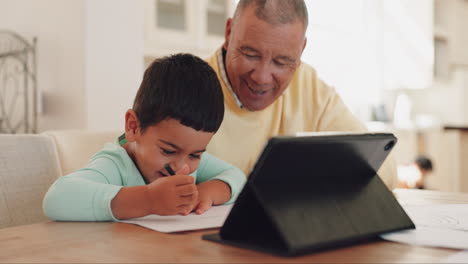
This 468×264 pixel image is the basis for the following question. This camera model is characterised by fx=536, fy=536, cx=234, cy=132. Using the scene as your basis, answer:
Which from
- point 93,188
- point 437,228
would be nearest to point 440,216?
point 437,228

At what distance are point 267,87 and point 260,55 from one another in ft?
0.32

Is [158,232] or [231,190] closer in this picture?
[158,232]

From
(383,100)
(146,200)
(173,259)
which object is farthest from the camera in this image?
(383,100)

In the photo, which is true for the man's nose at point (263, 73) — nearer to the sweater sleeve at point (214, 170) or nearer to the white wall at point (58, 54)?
the sweater sleeve at point (214, 170)

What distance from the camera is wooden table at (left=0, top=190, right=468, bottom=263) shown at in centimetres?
56

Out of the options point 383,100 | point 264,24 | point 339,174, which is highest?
point 264,24

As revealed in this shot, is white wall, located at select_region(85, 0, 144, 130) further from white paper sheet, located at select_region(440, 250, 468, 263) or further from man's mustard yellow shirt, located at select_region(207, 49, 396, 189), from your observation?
white paper sheet, located at select_region(440, 250, 468, 263)

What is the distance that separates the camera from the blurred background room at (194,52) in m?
3.01

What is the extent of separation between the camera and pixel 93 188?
0.86 meters

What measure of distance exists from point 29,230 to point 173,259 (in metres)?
0.31

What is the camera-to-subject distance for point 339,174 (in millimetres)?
688

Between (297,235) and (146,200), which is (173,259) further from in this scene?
(146,200)

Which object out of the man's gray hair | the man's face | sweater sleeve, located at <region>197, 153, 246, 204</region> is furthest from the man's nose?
sweater sleeve, located at <region>197, 153, 246, 204</region>

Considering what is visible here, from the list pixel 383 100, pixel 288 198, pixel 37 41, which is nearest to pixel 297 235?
pixel 288 198
